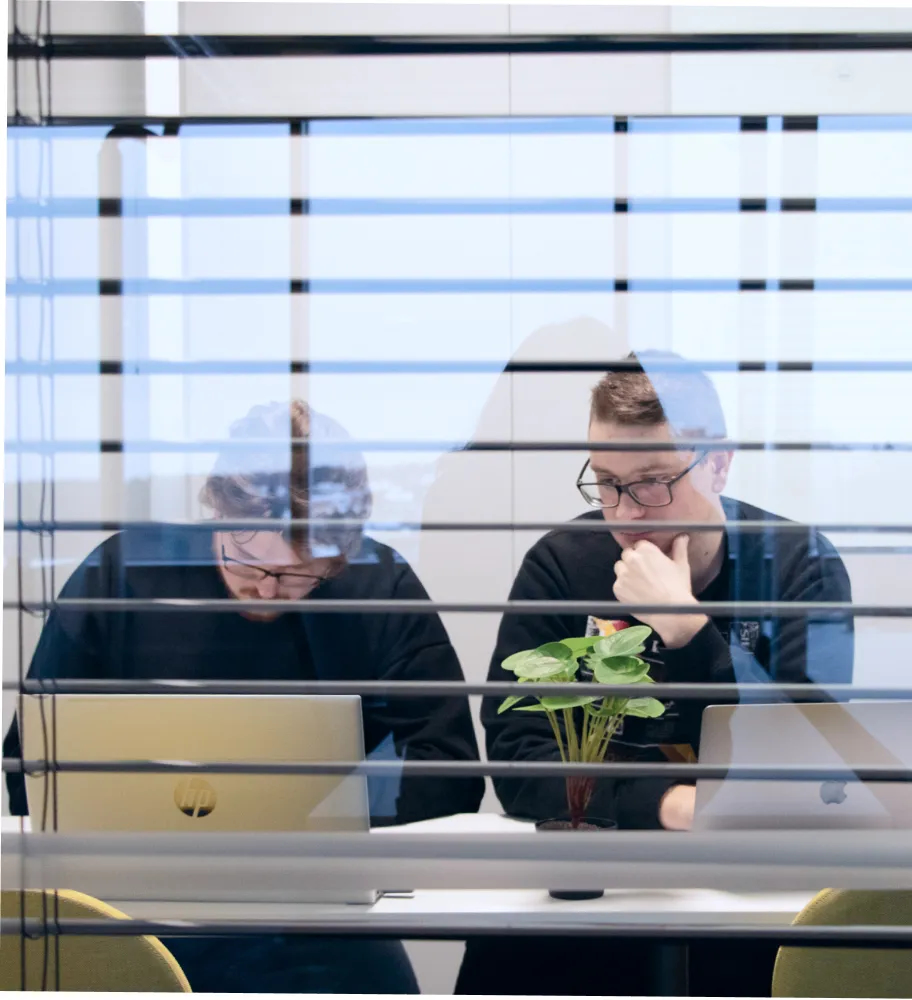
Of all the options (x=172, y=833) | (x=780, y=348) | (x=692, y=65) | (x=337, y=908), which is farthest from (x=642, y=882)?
(x=692, y=65)

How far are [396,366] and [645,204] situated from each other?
35cm

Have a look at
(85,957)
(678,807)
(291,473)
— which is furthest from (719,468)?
(85,957)

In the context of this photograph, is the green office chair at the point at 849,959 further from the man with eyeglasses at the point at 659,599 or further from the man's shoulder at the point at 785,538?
the man's shoulder at the point at 785,538

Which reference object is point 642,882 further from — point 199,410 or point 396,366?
point 199,410

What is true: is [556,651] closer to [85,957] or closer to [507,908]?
[507,908]

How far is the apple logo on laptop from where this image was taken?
120 centimetres

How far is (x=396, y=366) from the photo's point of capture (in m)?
1.23

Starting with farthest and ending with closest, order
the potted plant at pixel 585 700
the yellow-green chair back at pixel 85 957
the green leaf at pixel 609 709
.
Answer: the green leaf at pixel 609 709
the potted plant at pixel 585 700
the yellow-green chair back at pixel 85 957

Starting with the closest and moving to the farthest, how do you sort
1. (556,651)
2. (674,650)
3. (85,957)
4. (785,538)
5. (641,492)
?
(85,957), (785,538), (556,651), (674,650), (641,492)

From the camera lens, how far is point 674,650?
4.76 ft

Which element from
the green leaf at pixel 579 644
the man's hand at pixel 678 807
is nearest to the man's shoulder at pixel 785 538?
the green leaf at pixel 579 644

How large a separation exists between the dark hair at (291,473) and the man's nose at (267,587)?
134mm

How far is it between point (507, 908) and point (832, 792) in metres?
0.42

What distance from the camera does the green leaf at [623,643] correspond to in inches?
52.1
